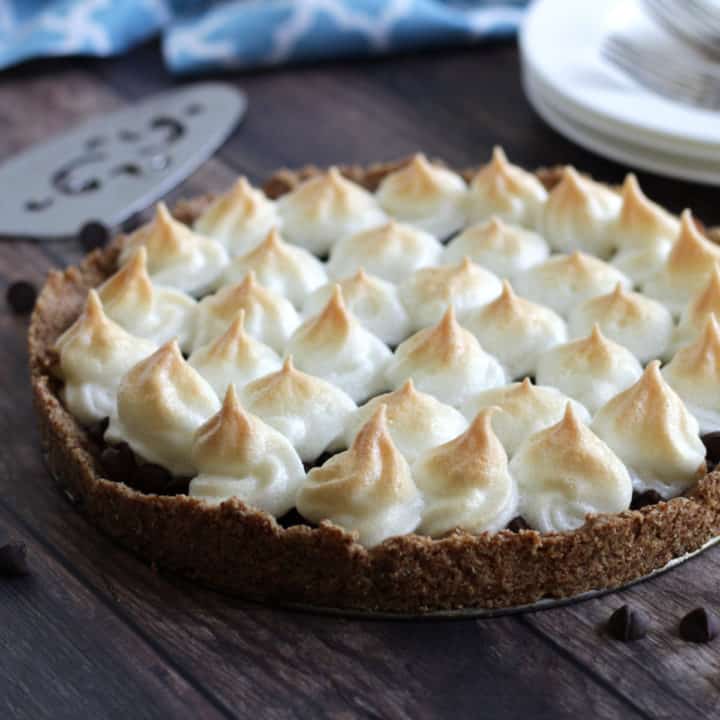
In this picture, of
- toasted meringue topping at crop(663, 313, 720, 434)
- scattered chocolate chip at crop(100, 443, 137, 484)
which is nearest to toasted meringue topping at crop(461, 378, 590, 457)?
toasted meringue topping at crop(663, 313, 720, 434)

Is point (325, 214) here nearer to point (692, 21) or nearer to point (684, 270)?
point (684, 270)

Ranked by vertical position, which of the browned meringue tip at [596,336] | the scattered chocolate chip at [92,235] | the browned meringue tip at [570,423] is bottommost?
the scattered chocolate chip at [92,235]

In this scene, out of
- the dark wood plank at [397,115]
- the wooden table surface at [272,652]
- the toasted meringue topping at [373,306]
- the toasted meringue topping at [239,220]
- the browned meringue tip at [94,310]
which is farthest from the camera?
the dark wood plank at [397,115]

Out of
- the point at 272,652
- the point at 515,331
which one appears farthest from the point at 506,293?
the point at 272,652

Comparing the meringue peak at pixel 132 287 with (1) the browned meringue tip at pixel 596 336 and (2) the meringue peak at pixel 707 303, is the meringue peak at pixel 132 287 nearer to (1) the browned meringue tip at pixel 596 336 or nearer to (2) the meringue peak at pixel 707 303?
(1) the browned meringue tip at pixel 596 336

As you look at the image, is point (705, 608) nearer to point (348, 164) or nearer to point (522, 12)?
point (348, 164)

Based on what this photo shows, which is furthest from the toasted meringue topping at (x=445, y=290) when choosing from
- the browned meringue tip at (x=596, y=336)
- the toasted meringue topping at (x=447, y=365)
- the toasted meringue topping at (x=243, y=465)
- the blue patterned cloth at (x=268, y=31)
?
the blue patterned cloth at (x=268, y=31)

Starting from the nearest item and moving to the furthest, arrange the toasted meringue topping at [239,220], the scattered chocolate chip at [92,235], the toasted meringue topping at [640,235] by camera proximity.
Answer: the toasted meringue topping at [640,235] → the toasted meringue topping at [239,220] → the scattered chocolate chip at [92,235]

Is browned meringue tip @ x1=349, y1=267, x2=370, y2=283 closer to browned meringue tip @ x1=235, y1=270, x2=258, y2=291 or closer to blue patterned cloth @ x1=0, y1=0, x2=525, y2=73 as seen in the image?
browned meringue tip @ x1=235, y1=270, x2=258, y2=291

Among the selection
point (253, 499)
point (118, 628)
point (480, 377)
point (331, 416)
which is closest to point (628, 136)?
point (480, 377)
